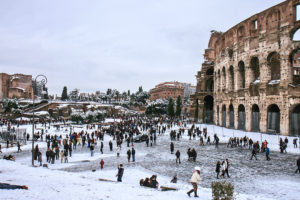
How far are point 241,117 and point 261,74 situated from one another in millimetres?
6994

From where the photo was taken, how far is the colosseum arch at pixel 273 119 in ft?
86.0

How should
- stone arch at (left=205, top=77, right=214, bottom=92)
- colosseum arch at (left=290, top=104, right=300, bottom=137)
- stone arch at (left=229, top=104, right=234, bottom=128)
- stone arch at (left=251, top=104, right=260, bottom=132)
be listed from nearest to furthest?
colosseum arch at (left=290, top=104, right=300, bottom=137) → stone arch at (left=251, top=104, right=260, bottom=132) → stone arch at (left=229, top=104, right=234, bottom=128) → stone arch at (left=205, top=77, right=214, bottom=92)

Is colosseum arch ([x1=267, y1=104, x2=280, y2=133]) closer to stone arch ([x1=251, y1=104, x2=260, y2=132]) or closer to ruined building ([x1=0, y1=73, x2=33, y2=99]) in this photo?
stone arch ([x1=251, y1=104, x2=260, y2=132])

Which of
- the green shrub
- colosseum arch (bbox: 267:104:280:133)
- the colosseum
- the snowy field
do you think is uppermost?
the colosseum

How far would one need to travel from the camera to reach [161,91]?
135500 millimetres

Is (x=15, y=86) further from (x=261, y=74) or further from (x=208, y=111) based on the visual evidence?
(x=261, y=74)

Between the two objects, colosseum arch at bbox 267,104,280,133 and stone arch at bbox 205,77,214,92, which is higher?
stone arch at bbox 205,77,214,92

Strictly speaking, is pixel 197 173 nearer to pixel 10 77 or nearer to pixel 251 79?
pixel 251 79

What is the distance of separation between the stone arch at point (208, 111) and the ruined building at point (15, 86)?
206ft

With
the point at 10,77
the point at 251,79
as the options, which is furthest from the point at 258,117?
the point at 10,77

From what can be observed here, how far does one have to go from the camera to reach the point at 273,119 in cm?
2658

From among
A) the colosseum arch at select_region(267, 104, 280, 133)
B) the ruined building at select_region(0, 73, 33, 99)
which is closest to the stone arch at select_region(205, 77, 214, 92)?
the colosseum arch at select_region(267, 104, 280, 133)

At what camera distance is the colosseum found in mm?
24422

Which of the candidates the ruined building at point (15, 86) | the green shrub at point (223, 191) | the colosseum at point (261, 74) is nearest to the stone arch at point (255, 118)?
the colosseum at point (261, 74)
